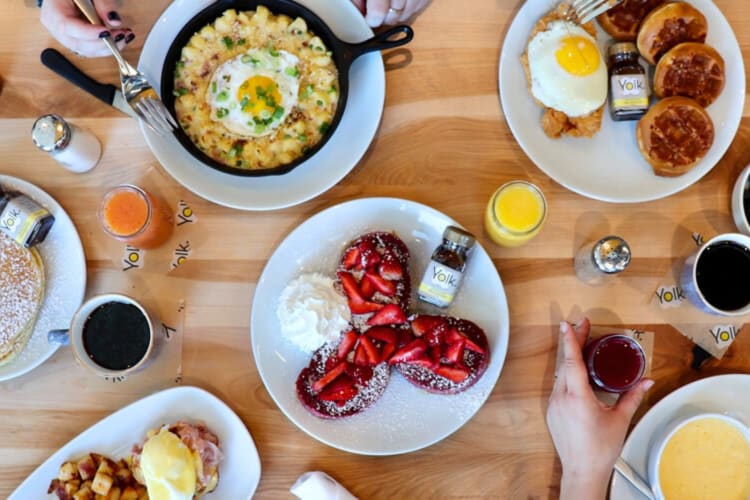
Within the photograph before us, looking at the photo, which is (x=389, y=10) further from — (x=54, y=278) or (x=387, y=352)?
(x=54, y=278)

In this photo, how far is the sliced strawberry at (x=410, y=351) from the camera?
Result: 1688 millimetres

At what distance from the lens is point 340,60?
1717 mm

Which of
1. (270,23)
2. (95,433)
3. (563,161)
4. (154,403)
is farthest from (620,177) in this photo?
(95,433)

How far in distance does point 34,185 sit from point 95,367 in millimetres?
579

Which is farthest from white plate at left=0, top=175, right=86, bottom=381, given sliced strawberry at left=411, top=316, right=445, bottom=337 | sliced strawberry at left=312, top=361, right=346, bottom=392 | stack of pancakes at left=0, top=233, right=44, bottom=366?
sliced strawberry at left=411, top=316, right=445, bottom=337

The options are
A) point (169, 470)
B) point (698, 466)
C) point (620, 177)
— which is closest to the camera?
point (169, 470)

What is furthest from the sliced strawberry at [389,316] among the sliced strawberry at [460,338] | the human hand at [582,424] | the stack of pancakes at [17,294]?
the stack of pancakes at [17,294]

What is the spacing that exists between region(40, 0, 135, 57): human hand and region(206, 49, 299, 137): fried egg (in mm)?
307

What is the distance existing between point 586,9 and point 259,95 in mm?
953

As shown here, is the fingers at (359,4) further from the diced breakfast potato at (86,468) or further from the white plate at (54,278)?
the diced breakfast potato at (86,468)

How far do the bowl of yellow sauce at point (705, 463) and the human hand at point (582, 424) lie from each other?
0.42 ft

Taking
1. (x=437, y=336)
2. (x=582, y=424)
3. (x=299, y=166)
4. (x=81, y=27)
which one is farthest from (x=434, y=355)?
(x=81, y=27)

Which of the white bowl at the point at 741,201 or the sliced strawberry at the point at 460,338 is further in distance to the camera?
the white bowl at the point at 741,201

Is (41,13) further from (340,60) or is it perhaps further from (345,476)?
(345,476)
